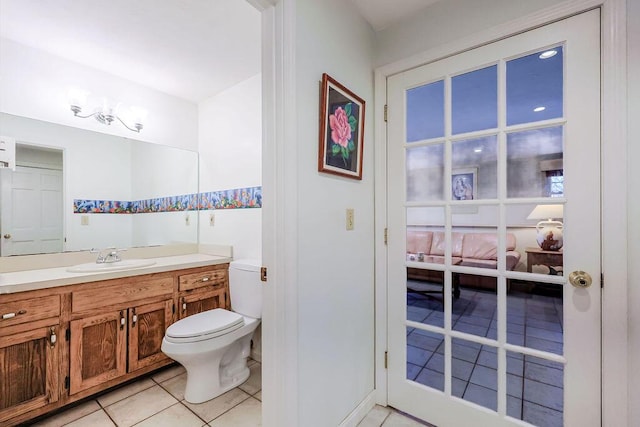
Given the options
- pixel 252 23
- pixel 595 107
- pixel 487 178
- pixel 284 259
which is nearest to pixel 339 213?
pixel 284 259

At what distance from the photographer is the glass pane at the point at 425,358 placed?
5.09ft

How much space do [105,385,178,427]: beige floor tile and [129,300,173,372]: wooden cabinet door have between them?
0.63 feet

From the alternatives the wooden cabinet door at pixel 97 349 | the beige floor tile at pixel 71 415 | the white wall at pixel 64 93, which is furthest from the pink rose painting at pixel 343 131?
the beige floor tile at pixel 71 415

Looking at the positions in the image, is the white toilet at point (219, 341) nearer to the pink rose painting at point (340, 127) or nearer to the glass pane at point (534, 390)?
the pink rose painting at point (340, 127)

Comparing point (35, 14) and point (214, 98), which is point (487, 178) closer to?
point (214, 98)

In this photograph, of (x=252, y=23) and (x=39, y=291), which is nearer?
(x=39, y=291)

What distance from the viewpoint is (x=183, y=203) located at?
8.94ft

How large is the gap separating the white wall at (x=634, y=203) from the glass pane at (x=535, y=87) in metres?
0.22

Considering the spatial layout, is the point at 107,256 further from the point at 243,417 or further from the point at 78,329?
the point at 243,417

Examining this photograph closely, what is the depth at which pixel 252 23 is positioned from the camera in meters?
1.76

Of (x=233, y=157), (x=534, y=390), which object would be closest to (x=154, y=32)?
(x=233, y=157)

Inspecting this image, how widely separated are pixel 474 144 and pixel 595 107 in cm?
46

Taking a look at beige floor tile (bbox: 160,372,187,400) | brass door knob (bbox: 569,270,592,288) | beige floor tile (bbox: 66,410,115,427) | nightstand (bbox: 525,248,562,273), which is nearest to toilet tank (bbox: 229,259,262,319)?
beige floor tile (bbox: 160,372,187,400)

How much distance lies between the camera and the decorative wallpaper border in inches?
87.1
